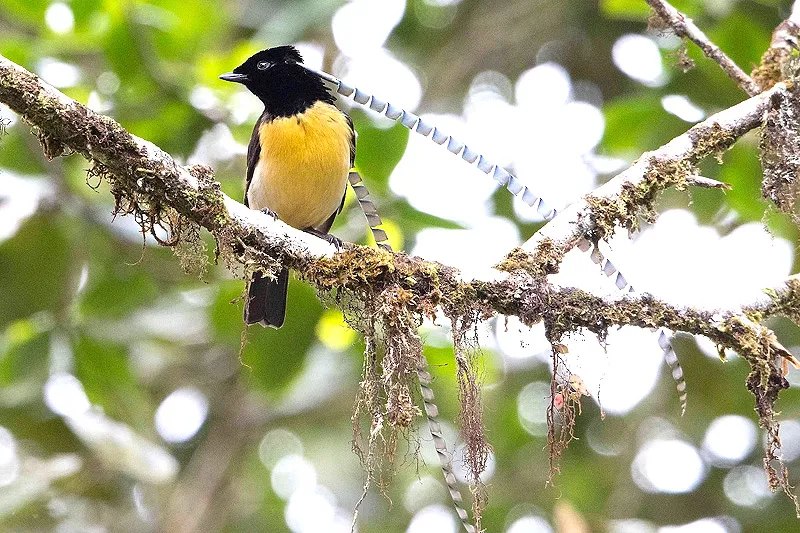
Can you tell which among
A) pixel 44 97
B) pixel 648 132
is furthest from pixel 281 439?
pixel 44 97

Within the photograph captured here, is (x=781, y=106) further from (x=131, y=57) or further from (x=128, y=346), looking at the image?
(x=128, y=346)

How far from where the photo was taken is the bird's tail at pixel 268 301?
13.0ft

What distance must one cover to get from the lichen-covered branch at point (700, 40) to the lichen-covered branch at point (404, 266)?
41cm

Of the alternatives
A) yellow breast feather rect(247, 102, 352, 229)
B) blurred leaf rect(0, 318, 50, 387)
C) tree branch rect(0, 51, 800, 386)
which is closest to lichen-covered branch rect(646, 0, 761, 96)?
tree branch rect(0, 51, 800, 386)

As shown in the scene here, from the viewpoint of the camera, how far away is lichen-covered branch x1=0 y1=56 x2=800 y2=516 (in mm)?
2482

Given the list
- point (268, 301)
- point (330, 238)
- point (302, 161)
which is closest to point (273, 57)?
point (302, 161)

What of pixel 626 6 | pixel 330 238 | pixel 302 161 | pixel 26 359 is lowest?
pixel 26 359

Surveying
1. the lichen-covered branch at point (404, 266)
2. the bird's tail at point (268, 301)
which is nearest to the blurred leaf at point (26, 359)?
the bird's tail at point (268, 301)

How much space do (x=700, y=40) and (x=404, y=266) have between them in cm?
137

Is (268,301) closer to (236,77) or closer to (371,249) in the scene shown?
(236,77)

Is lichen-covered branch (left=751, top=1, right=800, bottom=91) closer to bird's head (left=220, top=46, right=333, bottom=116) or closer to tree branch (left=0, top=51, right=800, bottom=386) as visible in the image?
tree branch (left=0, top=51, right=800, bottom=386)

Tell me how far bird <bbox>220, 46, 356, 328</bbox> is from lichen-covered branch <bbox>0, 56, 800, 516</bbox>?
142cm

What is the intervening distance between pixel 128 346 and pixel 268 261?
2204mm

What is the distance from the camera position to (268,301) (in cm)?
405
